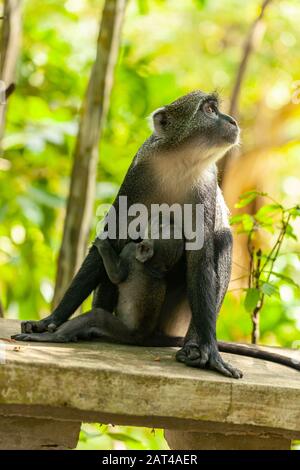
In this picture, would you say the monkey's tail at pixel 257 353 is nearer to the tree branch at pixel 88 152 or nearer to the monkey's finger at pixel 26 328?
the monkey's finger at pixel 26 328

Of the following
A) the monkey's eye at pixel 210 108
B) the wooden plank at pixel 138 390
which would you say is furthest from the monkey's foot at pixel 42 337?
the monkey's eye at pixel 210 108

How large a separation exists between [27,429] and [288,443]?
3.71 feet

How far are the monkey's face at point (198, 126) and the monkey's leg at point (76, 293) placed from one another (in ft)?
2.37

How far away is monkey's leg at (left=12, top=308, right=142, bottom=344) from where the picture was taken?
3795mm

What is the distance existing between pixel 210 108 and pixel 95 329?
129 cm

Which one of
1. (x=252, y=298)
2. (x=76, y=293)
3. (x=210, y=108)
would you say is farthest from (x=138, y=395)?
(x=210, y=108)

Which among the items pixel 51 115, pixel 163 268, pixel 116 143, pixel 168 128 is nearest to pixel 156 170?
pixel 168 128

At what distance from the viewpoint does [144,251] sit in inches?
152

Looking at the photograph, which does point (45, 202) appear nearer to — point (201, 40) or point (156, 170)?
point (156, 170)

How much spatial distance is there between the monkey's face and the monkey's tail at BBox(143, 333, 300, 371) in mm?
951

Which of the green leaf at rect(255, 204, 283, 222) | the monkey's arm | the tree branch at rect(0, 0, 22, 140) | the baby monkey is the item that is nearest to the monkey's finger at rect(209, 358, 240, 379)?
the baby monkey

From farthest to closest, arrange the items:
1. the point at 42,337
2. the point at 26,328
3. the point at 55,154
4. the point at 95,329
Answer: the point at 55,154 → the point at 95,329 → the point at 26,328 → the point at 42,337

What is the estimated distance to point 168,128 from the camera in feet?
13.8

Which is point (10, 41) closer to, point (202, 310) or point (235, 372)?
point (202, 310)
